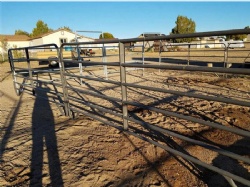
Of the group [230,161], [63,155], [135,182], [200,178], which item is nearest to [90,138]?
[63,155]

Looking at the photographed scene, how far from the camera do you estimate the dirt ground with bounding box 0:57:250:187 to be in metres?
2.10

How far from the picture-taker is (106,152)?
8.57 ft

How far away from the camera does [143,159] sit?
2.42 metres

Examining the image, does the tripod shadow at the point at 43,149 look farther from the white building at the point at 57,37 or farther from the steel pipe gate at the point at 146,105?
the white building at the point at 57,37

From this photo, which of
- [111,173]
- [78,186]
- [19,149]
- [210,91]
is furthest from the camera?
[210,91]

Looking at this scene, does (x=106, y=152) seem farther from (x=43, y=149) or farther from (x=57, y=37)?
(x=57, y=37)

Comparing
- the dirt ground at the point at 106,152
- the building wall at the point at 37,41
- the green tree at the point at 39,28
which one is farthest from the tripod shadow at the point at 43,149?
the green tree at the point at 39,28

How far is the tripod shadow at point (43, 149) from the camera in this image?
217cm

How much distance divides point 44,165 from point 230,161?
227 cm

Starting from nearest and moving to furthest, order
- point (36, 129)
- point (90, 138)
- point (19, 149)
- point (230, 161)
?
1. point (230, 161)
2. point (19, 149)
3. point (90, 138)
4. point (36, 129)

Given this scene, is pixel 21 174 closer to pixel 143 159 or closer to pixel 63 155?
pixel 63 155

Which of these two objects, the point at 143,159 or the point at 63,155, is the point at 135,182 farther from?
the point at 63,155

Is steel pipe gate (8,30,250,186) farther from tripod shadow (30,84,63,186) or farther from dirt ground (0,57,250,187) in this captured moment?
tripod shadow (30,84,63,186)

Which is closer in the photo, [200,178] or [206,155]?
[200,178]
